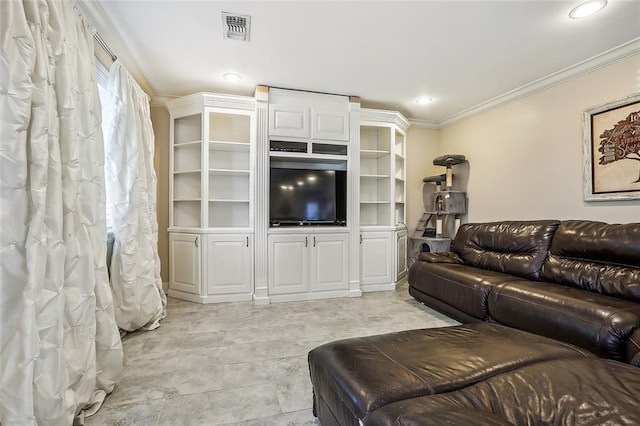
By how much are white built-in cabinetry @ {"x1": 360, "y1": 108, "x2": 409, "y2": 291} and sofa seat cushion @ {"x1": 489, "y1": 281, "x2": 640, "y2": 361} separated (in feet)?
5.63

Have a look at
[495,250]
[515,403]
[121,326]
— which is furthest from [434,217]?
[121,326]

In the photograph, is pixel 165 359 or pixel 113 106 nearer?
pixel 165 359

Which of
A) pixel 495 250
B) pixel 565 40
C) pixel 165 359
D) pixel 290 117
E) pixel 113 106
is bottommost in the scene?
pixel 165 359

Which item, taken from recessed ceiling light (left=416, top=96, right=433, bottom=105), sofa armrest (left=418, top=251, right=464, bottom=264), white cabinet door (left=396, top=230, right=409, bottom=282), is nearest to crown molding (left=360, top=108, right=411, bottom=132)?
recessed ceiling light (left=416, top=96, right=433, bottom=105)

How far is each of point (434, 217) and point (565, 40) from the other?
8.69 feet

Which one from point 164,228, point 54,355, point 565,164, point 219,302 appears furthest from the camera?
point 164,228

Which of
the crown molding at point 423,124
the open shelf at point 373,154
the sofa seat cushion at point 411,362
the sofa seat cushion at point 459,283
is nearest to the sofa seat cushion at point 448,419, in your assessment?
the sofa seat cushion at point 411,362

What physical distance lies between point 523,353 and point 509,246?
1.94 meters

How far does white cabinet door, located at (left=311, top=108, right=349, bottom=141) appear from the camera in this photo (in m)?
3.67

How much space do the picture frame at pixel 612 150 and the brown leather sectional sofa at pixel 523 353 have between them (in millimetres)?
527

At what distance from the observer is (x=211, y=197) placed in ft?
12.5

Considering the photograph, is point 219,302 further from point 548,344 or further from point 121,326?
point 548,344

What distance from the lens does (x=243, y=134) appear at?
3.95 metres

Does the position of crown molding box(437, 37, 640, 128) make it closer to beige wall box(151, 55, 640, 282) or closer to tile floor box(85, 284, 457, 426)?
beige wall box(151, 55, 640, 282)
